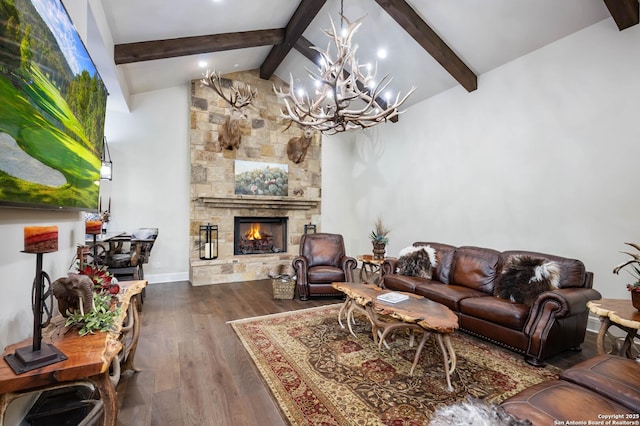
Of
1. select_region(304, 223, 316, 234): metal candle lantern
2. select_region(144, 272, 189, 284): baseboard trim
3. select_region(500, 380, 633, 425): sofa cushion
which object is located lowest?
select_region(144, 272, 189, 284): baseboard trim

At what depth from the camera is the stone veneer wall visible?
18.3ft

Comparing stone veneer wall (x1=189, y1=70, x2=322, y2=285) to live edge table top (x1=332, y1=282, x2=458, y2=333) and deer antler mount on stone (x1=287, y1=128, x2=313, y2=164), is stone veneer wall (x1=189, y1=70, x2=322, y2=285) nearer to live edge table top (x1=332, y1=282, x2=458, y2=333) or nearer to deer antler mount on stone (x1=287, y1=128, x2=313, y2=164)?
deer antler mount on stone (x1=287, y1=128, x2=313, y2=164)

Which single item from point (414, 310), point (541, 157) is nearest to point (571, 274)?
point (541, 157)

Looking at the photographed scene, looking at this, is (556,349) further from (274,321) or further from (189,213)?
(189,213)

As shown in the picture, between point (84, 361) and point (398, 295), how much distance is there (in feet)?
8.37

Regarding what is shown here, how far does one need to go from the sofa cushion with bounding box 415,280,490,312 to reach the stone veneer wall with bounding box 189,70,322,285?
10.1ft

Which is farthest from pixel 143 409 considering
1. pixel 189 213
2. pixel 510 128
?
pixel 510 128

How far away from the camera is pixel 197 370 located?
8.14 ft

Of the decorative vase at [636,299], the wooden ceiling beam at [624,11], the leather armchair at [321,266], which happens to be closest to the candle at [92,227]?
the leather armchair at [321,266]

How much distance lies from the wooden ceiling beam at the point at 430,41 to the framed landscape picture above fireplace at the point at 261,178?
3.58m

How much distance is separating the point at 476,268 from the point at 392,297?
58.0 inches

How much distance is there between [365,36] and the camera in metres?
4.72

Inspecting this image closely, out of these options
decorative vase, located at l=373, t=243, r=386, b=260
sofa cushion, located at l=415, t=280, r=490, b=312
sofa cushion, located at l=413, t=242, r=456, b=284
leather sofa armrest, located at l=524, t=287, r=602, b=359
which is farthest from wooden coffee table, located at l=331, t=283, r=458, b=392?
decorative vase, located at l=373, t=243, r=386, b=260

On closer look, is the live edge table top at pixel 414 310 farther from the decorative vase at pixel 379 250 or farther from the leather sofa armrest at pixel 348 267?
the decorative vase at pixel 379 250
